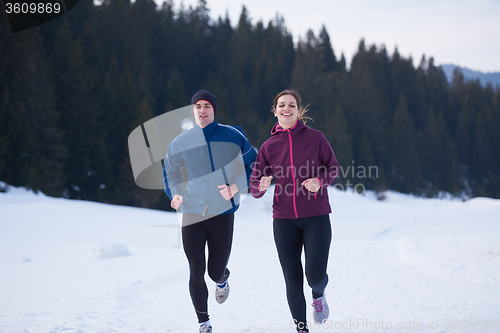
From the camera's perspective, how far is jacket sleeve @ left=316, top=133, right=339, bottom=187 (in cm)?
337

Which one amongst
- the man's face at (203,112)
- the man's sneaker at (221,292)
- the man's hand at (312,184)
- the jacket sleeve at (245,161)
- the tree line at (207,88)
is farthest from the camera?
the tree line at (207,88)

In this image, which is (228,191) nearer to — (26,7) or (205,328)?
(205,328)

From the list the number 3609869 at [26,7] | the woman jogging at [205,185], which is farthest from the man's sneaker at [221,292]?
the number 3609869 at [26,7]

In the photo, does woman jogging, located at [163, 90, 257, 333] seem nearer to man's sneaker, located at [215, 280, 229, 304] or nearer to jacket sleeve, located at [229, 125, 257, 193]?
jacket sleeve, located at [229, 125, 257, 193]

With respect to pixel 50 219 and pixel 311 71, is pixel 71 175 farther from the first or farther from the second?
pixel 311 71

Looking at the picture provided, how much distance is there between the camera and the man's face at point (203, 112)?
3.93m

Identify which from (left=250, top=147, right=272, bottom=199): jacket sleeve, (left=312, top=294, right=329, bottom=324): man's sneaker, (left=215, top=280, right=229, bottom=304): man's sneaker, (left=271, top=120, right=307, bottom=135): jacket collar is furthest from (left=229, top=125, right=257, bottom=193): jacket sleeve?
Answer: (left=312, top=294, right=329, bottom=324): man's sneaker

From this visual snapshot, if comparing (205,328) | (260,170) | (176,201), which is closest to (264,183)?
(260,170)

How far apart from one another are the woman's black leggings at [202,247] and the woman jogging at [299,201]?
55cm

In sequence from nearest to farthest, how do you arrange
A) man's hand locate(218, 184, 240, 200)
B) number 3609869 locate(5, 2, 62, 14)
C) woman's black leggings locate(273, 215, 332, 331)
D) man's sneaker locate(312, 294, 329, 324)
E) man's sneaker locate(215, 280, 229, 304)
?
woman's black leggings locate(273, 215, 332, 331) → man's sneaker locate(312, 294, 329, 324) → man's hand locate(218, 184, 240, 200) → man's sneaker locate(215, 280, 229, 304) → number 3609869 locate(5, 2, 62, 14)

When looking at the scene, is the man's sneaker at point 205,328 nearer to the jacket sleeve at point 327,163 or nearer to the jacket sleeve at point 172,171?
the jacket sleeve at point 172,171

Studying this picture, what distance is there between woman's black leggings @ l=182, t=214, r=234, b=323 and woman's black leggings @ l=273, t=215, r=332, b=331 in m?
0.60

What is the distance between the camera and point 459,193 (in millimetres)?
57938

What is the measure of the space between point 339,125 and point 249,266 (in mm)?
40240
